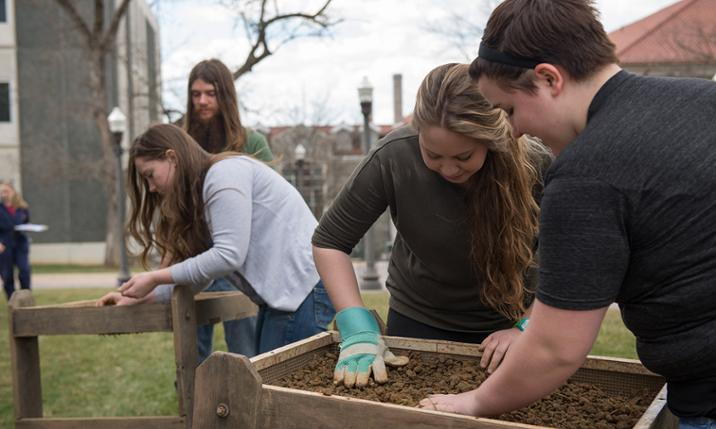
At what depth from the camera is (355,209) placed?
7.41 ft

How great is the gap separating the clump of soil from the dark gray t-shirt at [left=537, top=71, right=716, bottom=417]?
46cm

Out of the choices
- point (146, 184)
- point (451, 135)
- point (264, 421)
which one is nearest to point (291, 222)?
point (146, 184)

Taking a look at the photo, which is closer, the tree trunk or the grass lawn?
the grass lawn

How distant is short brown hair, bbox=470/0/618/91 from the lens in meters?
1.34

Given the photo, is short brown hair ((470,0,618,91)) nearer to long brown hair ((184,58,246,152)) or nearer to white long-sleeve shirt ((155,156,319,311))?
white long-sleeve shirt ((155,156,319,311))

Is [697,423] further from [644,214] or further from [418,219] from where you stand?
[418,219]

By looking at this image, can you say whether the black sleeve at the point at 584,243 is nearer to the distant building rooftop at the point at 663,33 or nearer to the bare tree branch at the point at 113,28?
the bare tree branch at the point at 113,28

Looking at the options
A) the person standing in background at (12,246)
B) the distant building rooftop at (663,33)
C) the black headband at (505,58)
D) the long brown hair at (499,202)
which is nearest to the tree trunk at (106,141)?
the person standing in background at (12,246)

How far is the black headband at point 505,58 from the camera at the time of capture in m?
1.36

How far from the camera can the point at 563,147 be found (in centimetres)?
142

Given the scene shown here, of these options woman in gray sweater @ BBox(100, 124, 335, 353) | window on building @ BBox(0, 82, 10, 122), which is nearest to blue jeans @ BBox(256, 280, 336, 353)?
woman in gray sweater @ BBox(100, 124, 335, 353)

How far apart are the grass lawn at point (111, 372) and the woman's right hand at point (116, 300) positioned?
1.92 meters

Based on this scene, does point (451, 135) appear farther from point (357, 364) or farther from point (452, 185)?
point (357, 364)

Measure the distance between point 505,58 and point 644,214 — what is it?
0.38 metres
